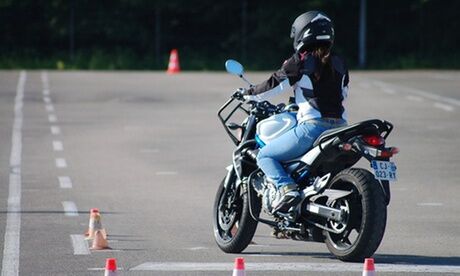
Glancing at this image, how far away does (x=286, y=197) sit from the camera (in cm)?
1029

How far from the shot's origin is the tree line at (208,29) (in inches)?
1933

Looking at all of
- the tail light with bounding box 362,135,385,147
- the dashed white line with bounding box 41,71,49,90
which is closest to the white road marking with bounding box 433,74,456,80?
the dashed white line with bounding box 41,71,49,90

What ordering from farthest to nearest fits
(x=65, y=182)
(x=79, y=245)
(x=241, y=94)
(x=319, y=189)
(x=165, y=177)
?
(x=165, y=177)
(x=65, y=182)
(x=79, y=245)
(x=241, y=94)
(x=319, y=189)

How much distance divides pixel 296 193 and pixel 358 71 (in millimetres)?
33565

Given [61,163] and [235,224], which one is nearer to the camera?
[235,224]

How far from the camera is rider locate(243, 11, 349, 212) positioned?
10.3 meters

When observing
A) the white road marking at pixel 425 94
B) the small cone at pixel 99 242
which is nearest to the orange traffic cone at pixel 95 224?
the small cone at pixel 99 242

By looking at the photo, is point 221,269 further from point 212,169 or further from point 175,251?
point 212,169

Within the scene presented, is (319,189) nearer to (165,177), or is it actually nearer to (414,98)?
(165,177)

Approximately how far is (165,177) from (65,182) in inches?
50.6

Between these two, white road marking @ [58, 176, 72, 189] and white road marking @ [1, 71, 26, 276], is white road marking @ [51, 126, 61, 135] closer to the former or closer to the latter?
white road marking @ [1, 71, 26, 276]

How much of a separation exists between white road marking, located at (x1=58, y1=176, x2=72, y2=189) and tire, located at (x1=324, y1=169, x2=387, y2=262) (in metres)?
6.35

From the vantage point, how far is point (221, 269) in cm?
990

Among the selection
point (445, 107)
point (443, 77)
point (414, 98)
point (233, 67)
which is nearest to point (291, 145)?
point (233, 67)
